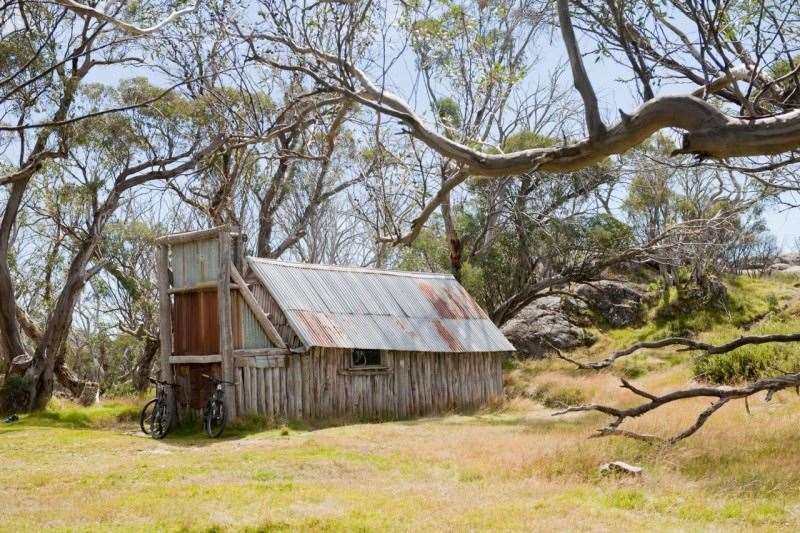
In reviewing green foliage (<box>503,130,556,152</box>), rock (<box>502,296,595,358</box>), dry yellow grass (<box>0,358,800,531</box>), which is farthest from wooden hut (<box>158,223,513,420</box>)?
rock (<box>502,296,595,358</box>)

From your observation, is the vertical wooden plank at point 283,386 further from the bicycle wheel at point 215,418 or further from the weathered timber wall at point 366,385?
the bicycle wheel at point 215,418

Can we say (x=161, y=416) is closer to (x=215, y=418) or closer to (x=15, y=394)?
(x=215, y=418)

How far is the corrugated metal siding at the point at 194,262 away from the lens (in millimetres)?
19719

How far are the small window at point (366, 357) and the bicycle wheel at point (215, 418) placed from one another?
3.87 meters

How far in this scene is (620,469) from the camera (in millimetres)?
10539

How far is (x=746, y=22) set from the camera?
8.47 meters

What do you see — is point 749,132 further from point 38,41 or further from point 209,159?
point 209,159

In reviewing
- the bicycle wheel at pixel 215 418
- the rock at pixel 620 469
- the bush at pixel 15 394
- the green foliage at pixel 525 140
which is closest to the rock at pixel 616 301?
the green foliage at pixel 525 140

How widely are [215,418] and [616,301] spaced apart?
21.8 metres

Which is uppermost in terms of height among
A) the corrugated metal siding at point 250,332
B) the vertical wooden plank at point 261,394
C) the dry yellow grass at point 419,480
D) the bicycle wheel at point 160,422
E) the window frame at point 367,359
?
the corrugated metal siding at point 250,332

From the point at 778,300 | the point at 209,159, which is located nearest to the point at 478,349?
the point at 209,159

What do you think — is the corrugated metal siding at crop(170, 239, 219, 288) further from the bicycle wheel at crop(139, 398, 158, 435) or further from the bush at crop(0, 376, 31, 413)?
the bush at crop(0, 376, 31, 413)

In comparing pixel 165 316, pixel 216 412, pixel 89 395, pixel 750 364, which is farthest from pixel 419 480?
pixel 89 395

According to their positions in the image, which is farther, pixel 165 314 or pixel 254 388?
pixel 165 314
